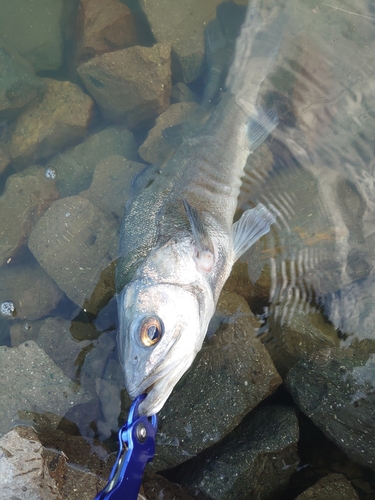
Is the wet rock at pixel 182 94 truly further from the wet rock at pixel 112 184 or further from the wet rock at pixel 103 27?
the wet rock at pixel 112 184

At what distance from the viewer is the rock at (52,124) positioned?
19.2 ft

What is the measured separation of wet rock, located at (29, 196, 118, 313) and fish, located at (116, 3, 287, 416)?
0.82m

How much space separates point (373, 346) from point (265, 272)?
131cm

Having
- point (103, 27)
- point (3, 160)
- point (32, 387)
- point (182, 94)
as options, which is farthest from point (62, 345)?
point (103, 27)

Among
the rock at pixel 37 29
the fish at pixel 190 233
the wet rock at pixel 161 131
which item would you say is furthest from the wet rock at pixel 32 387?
the rock at pixel 37 29

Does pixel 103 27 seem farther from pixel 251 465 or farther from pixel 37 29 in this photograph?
pixel 251 465

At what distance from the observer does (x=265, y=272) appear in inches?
159

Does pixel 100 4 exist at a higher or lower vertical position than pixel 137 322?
higher

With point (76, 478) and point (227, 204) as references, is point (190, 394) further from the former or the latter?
point (227, 204)

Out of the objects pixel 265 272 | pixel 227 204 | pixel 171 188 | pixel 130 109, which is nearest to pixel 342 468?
pixel 265 272

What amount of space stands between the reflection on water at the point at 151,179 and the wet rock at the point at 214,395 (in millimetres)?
86

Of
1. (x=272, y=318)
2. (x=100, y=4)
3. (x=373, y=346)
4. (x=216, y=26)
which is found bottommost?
(x=272, y=318)

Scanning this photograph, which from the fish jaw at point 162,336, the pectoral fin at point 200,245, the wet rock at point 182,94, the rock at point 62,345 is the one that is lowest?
the rock at point 62,345

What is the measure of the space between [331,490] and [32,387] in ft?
10.1
